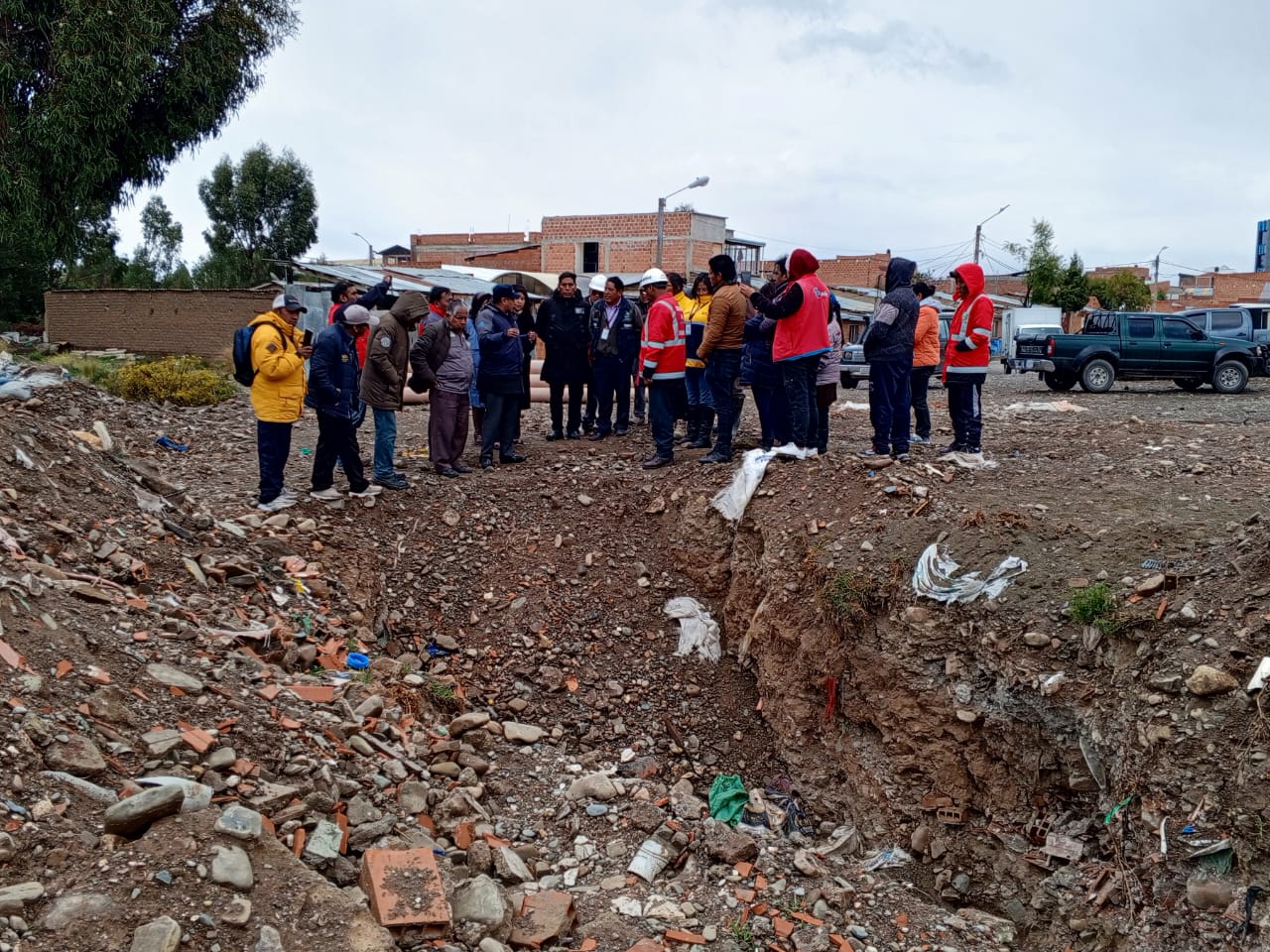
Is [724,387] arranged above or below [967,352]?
below

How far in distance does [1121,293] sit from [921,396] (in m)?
37.0

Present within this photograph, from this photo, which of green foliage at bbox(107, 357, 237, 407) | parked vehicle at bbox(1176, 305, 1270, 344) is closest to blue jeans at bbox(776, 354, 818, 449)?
green foliage at bbox(107, 357, 237, 407)

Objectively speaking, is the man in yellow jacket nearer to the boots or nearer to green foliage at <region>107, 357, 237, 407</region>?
the boots

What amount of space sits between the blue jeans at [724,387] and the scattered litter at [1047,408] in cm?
688

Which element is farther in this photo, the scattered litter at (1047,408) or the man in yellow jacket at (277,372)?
the scattered litter at (1047,408)

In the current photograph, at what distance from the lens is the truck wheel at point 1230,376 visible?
1627 centimetres

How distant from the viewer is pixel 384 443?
7.86 metres

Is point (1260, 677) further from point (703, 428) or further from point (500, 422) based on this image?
point (500, 422)

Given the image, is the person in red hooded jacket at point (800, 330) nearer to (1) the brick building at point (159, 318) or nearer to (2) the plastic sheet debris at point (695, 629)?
(2) the plastic sheet debris at point (695, 629)

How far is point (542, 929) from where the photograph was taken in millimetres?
3766

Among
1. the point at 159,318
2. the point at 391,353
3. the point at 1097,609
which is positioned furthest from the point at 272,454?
the point at 159,318

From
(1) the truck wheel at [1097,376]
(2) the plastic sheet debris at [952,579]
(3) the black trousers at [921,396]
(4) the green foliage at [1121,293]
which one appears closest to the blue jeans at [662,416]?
(3) the black trousers at [921,396]

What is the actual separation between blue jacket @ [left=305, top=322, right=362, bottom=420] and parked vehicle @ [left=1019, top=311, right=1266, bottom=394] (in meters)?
13.2

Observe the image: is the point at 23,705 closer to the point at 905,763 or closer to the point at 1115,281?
the point at 905,763
